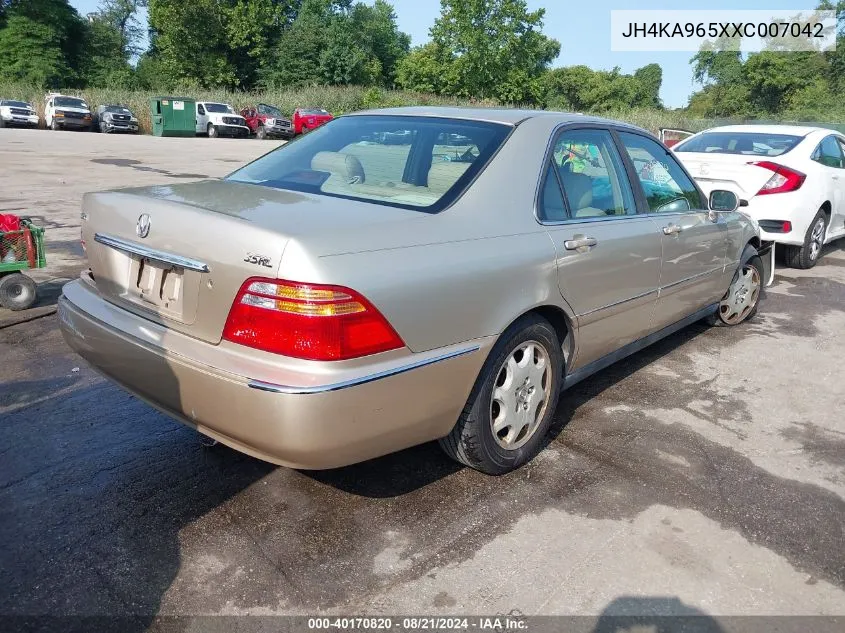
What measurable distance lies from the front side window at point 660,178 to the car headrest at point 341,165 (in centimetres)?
163

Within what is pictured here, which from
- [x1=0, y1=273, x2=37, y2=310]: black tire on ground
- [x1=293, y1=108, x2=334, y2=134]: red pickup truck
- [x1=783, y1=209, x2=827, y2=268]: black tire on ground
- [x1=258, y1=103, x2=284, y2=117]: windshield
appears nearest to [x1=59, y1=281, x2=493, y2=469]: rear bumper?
[x1=0, y1=273, x2=37, y2=310]: black tire on ground

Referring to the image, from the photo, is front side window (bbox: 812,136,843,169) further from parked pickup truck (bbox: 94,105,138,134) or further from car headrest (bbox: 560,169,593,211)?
parked pickup truck (bbox: 94,105,138,134)

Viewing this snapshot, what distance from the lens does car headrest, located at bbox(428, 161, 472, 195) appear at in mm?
3006

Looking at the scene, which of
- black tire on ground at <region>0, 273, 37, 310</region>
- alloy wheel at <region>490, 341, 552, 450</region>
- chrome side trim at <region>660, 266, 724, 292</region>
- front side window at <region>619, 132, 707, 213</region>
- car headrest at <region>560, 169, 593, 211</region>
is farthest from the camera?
black tire on ground at <region>0, 273, 37, 310</region>

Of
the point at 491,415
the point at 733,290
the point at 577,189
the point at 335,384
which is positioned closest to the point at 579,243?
the point at 577,189

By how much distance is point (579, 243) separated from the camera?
330 centimetres

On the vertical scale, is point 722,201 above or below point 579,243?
above

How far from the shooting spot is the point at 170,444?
3438 mm

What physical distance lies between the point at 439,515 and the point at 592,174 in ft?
6.33

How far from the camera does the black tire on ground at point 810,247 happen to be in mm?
8039

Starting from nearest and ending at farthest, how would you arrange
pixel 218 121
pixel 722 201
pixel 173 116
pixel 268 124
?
1. pixel 722 201
2. pixel 218 121
3. pixel 173 116
4. pixel 268 124

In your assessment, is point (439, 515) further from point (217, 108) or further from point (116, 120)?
point (116, 120)

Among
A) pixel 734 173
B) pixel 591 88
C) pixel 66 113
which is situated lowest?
pixel 734 173

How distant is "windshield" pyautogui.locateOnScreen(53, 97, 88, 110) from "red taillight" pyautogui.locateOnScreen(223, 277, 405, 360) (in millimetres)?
39193
